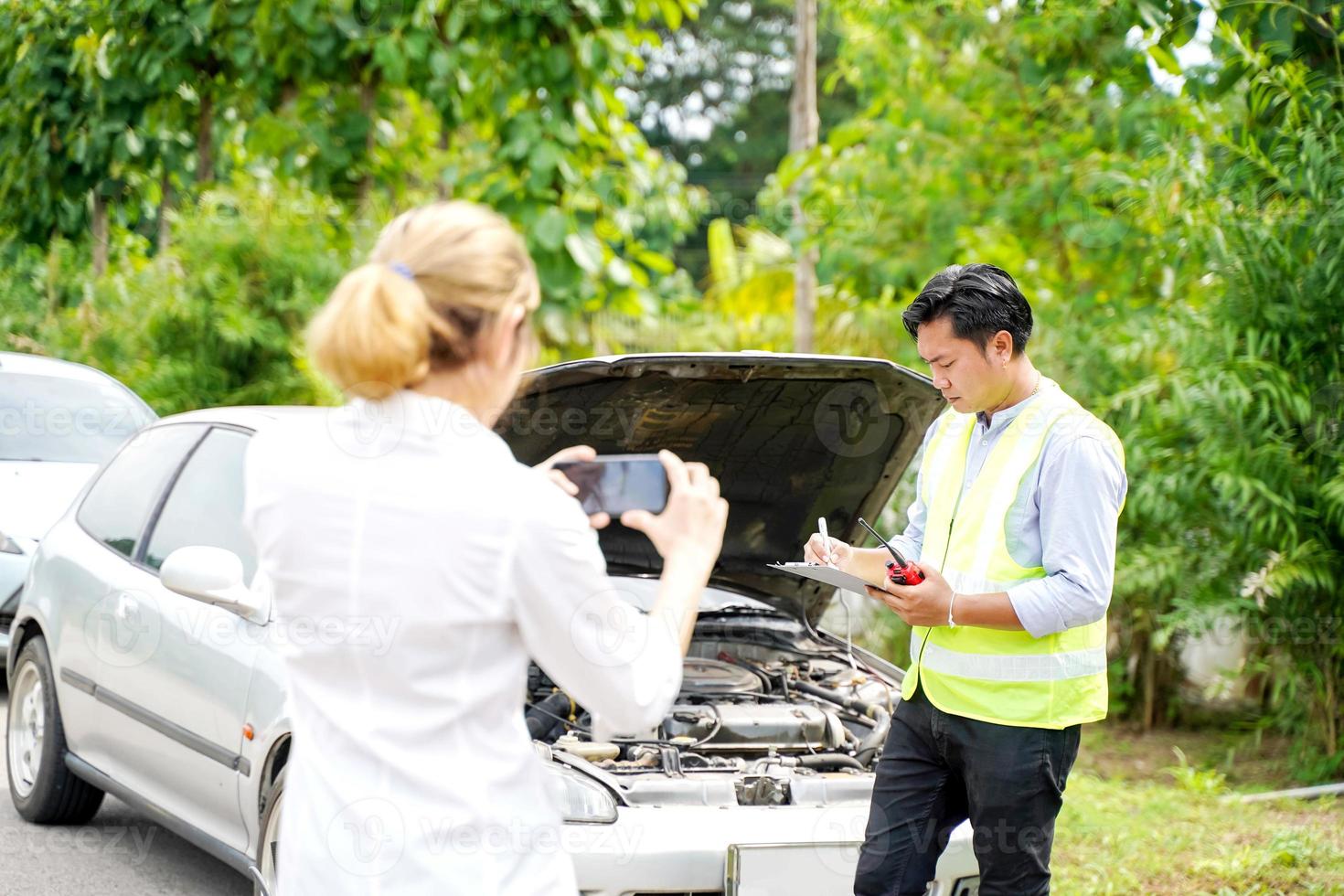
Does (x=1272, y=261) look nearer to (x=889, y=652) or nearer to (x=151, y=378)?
(x=889, y=652)

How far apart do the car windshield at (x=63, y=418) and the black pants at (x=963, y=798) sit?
584 centimetres

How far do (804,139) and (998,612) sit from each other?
8.42 meters

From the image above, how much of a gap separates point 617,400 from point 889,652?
4853 millimetres

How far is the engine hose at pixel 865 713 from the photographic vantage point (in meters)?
4.03

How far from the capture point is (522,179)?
8992 mm

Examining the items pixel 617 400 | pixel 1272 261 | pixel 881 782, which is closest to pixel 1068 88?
pixel 1272 261

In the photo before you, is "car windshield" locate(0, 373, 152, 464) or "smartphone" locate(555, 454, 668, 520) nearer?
"smartphone" locate(555, 454, 668, 520)

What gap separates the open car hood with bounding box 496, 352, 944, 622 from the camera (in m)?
3.79

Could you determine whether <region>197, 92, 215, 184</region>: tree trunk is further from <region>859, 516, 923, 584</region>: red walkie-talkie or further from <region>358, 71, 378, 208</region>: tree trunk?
<region>859, 516, 923, 584</region>: red walkie-talkie

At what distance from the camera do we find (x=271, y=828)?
3516 millimetres

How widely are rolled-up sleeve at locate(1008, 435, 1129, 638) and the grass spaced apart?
213 cm

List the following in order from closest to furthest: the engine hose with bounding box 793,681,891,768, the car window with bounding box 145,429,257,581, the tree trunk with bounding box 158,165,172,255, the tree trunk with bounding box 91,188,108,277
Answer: the engine hose with bounding box 793,681,891,768, the car window with bounding box 145,429,257,581, the tree trunk with bounding box 158,165,172,255, the tree trunk with bounding box 91,188,108,277

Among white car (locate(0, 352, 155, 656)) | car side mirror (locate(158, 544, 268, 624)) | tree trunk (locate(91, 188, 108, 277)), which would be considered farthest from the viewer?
tree trunk (locate(91, 188, 108, 277))

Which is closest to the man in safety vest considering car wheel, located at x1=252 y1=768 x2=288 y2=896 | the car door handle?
car wheel, located at x1=252 y1=768 x2=288 y2=896
